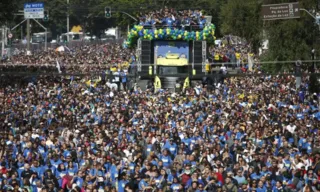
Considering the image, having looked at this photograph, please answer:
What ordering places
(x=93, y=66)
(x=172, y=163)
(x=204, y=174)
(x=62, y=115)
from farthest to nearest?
1. (x=93, y=66)
2. (x=62, y=115)
3. (x=172, y=163)
4. (x=204, y=174)

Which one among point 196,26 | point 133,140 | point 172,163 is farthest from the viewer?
point 196,26

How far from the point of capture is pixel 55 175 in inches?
862

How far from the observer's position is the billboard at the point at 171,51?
50.1 metres

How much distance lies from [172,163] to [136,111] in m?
11.0

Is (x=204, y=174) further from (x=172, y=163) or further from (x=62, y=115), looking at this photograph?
(x=62, y=115)

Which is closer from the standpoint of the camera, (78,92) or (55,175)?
(55,175)

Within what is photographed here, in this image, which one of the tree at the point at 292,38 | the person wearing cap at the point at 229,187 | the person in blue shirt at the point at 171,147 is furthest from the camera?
the tree at the point at 292,38

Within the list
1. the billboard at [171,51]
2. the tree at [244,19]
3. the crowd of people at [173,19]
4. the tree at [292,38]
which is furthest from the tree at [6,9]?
the tree at [244,19]

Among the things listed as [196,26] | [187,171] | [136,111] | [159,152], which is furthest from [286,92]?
[187,171]

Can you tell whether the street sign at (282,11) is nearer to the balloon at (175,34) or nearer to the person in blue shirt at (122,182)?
the balloon at (175,34)

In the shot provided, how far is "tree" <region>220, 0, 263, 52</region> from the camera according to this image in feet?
238

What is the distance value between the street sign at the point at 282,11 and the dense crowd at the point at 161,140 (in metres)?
3.78

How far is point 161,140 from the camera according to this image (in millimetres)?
25750

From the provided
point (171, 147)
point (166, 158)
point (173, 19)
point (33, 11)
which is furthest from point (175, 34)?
point (33, 11)
